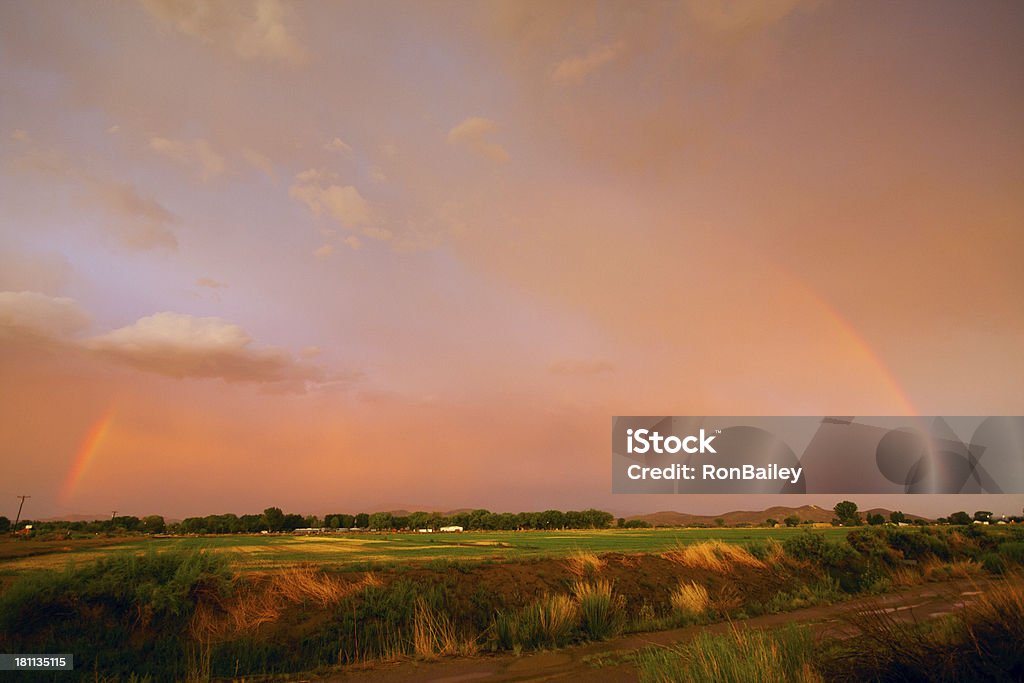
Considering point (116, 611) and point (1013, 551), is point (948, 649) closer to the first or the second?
point (116, 611)

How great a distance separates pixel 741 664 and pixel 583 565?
14579mm

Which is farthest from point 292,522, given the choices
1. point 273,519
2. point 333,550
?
point 333,550

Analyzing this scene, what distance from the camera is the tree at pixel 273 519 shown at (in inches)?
6225

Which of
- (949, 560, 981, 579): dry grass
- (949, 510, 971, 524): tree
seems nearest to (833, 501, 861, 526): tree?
(949, 510, 971, 524): tree

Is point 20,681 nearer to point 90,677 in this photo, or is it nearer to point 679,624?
point 90,677

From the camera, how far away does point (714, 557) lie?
83.0ft

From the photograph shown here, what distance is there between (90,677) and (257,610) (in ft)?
13.1

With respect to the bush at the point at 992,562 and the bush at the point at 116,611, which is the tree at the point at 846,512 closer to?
the bush at the point at 992,562

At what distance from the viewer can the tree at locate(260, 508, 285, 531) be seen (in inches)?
6225

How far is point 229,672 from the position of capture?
13.0 m

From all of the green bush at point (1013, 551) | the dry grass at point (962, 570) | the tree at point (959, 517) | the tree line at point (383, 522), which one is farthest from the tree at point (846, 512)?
the dry grass at point (962, 570)

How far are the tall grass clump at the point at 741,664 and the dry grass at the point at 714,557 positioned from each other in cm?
1647

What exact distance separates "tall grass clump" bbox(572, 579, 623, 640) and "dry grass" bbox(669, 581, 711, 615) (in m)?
2.38

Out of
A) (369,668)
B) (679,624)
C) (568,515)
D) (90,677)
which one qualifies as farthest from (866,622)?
(568,515)
